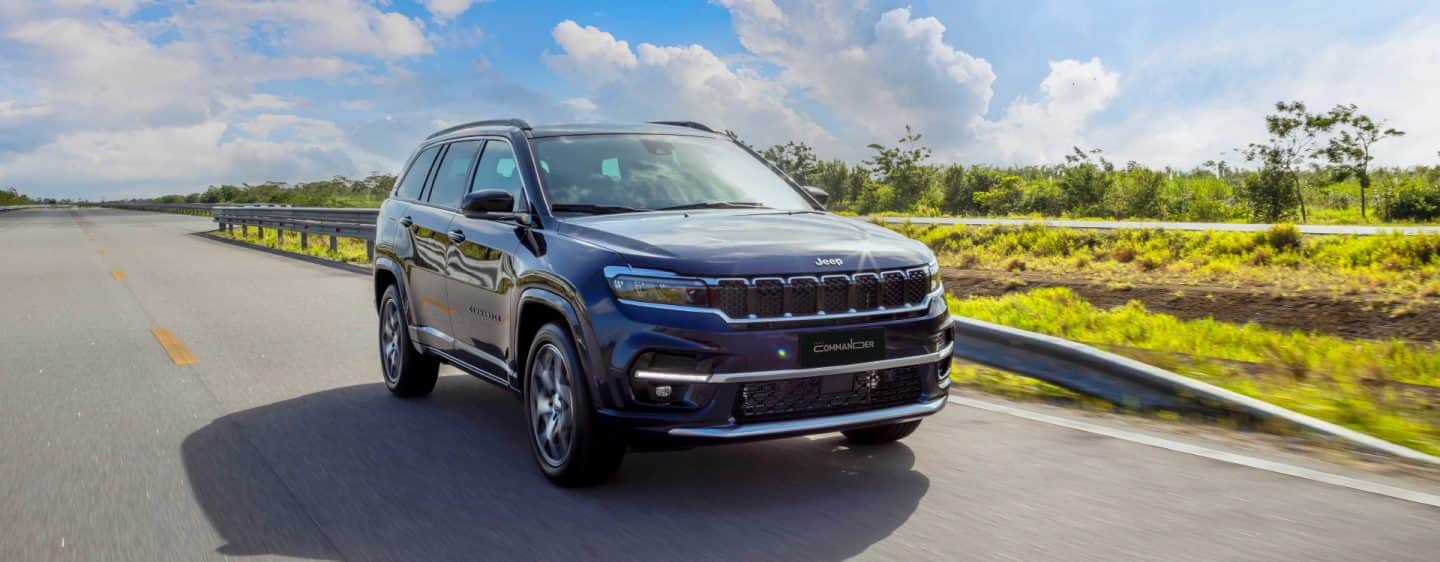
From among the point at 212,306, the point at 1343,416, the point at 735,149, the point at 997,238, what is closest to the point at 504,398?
the point at 735,149

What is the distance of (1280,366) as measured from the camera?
7422 millimetres

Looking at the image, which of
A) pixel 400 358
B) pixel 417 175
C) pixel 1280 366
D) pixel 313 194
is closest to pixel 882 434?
pixel 1280 366

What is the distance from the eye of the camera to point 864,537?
448cm

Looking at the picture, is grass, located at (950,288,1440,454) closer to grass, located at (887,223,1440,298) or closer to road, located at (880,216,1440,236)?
grass, located at (887,223,1440,298)

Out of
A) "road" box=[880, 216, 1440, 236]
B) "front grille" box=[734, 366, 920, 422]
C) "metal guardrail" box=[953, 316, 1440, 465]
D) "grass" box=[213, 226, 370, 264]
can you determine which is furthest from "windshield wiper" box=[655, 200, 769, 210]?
"grass" box=[213, 226, 370, 264]

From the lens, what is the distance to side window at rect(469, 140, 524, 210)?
246 inches

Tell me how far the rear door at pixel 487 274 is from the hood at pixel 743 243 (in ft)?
1.76

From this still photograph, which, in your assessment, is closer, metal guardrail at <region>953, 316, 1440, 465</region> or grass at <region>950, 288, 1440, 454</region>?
metal guardrail at <region>953, 316, 1440, 465</region>

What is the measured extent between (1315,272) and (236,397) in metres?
11.6

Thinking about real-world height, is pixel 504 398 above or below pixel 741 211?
below

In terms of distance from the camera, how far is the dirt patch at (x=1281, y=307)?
424 inches

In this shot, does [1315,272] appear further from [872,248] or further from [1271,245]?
[872,248]

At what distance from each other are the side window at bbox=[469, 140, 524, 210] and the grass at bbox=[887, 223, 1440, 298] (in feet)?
29.4

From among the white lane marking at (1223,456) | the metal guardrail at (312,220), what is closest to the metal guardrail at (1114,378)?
the white lane marking at (1223,456)
